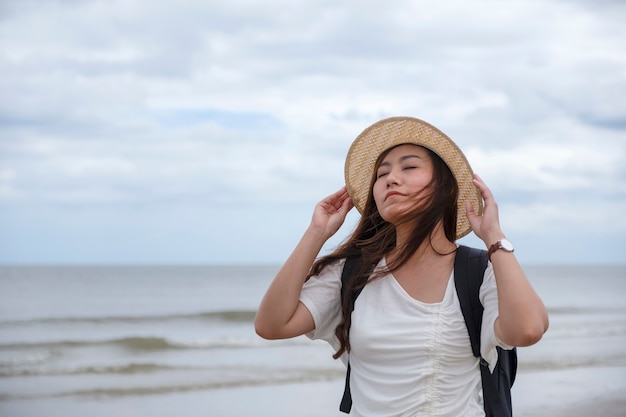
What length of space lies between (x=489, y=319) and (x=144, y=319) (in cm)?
1933

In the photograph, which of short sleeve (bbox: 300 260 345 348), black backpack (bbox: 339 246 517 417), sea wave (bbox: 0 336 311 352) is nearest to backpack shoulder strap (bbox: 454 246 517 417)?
black backpack (bbox: 339 246 517 417)

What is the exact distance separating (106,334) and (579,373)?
9.81 metres

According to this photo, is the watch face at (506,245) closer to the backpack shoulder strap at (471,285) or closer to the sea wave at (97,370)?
the backpack shoulder strap at (471,285)

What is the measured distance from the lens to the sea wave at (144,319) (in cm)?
1947

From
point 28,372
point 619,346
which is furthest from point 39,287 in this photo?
point 619,346

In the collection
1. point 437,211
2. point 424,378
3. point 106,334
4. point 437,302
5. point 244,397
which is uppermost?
point 437,211

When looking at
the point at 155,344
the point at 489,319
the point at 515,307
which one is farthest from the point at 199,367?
the point at 515,307

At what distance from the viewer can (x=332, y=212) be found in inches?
104

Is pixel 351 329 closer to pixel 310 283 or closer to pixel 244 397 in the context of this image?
pixel 310 283

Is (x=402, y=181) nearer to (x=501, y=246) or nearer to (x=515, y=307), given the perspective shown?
(x=501, y=246)

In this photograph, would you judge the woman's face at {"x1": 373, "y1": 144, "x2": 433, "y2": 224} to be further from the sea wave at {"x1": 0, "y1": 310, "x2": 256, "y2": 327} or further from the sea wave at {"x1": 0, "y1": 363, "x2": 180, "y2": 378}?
the sea wave at {"x1": 0, "y1": 310, "x2": 256, "y2": 327}

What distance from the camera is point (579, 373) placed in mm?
10914

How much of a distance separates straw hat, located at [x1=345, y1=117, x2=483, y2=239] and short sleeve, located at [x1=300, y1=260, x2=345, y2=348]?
0.31 m

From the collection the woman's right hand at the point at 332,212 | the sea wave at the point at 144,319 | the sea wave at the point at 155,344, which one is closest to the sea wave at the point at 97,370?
the sea wave at the point at 155,344
